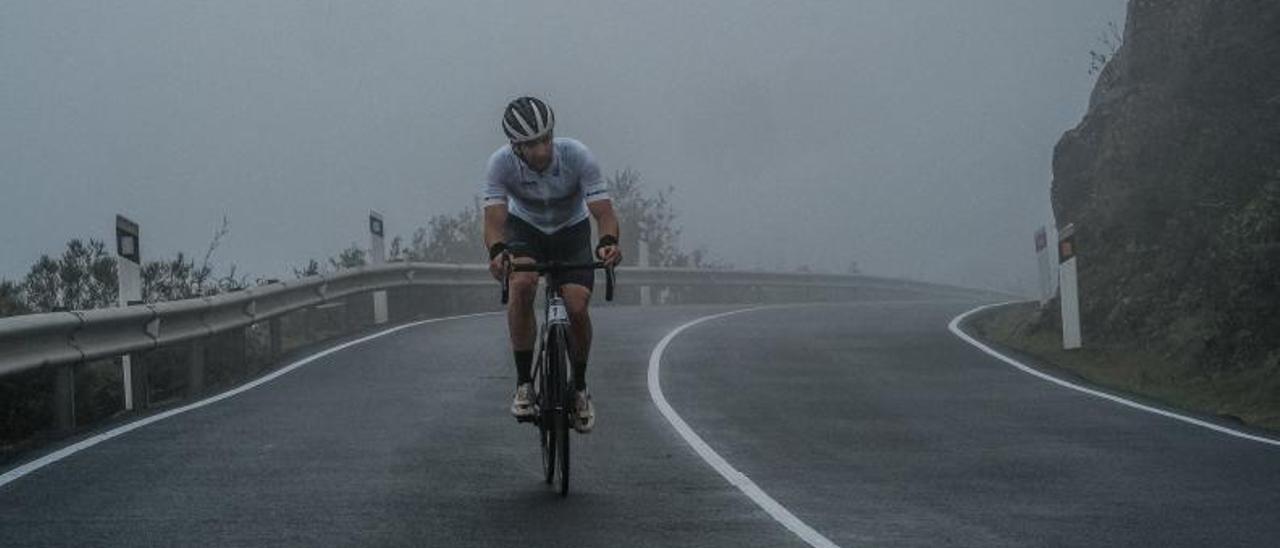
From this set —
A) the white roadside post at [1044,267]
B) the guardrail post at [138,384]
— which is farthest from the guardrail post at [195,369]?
the white roadside post at [1044,267]

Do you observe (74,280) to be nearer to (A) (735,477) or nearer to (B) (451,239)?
(A) (735,477)

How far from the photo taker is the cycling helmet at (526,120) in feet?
32.3

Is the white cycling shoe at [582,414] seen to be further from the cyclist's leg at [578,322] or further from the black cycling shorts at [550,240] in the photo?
the black cycling shorts at [550,240]

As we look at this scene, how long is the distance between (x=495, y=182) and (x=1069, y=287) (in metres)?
11.8

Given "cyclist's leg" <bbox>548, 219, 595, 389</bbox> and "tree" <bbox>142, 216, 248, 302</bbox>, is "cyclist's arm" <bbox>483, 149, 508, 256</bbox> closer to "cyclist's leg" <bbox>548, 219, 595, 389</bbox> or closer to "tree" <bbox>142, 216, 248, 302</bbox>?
"cyclist's leg" <bbox>548, 219, 595, 389</bbox>

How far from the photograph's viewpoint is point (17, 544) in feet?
27.1

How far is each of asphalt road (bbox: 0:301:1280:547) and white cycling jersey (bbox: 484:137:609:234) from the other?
A: 1.55m

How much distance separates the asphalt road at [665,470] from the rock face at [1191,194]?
2223 mm

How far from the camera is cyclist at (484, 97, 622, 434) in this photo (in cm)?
1009

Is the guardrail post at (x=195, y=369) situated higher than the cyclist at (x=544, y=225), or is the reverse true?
the cyclist at (x=544, y=225)

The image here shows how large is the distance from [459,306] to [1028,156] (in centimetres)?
9484

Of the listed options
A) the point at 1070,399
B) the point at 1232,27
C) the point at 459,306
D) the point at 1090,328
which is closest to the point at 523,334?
the point at 1070,399

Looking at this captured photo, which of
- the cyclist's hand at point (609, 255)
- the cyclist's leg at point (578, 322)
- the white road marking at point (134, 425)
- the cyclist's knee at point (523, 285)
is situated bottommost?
the white road marking at point (134, 425)

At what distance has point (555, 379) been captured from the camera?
9977 millimetres
